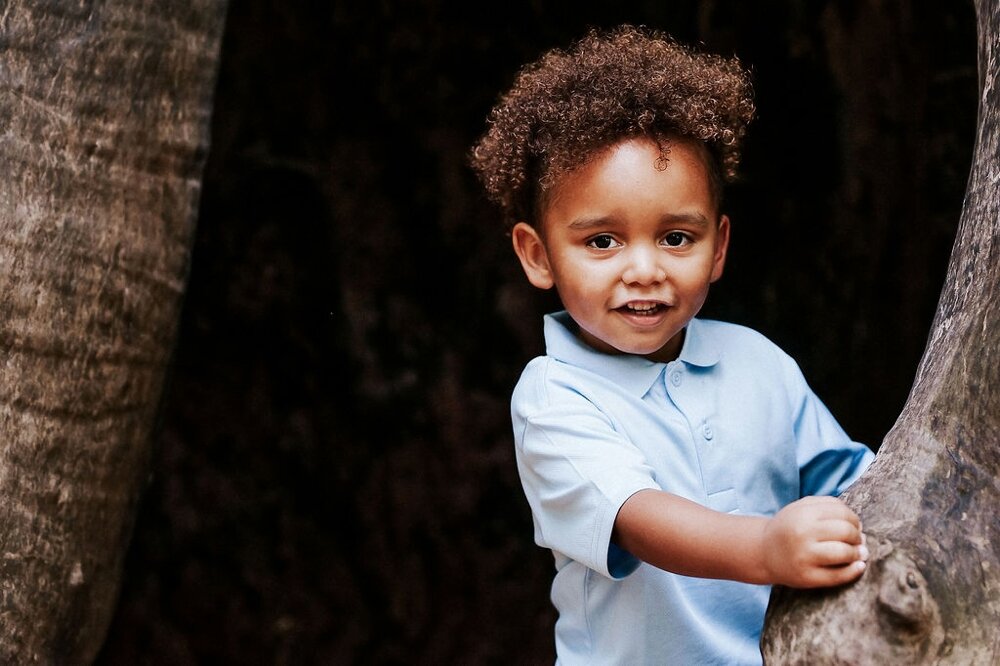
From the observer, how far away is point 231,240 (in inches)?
110

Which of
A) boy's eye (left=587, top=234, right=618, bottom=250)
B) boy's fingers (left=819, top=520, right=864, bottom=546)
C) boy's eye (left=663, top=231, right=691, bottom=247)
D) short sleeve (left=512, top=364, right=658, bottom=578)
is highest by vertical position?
boy's eye (left=663, top=231, right=691, bottom=247)

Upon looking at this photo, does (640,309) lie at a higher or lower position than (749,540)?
higher

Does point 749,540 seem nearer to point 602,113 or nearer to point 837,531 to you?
point 837,531

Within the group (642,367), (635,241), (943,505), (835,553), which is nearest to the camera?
(835,553)

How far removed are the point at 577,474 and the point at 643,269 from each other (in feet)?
0.92

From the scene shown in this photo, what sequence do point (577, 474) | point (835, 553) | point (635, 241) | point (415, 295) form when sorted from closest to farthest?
1. point (835, 553)
2. point (577, 474)
3. point (635, 241)
4. point (415, 295)

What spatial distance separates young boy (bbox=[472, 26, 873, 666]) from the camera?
159cm

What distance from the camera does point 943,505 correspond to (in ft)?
4.16

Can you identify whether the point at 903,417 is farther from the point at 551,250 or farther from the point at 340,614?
the point at 340,614

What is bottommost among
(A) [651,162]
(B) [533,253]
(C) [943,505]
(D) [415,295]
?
(D) [415,295]

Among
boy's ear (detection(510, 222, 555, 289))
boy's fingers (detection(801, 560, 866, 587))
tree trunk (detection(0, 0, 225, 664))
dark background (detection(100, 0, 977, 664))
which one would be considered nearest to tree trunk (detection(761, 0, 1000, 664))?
boy's fingers (detection(801, 560, 866, 587))

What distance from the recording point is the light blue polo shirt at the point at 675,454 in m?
1.61

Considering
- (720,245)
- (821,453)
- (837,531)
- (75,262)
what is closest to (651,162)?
(720,245)

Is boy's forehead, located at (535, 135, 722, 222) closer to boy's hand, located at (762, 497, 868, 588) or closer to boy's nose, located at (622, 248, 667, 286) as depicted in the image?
boy's nose, located at (622, 248, 667, 286)
